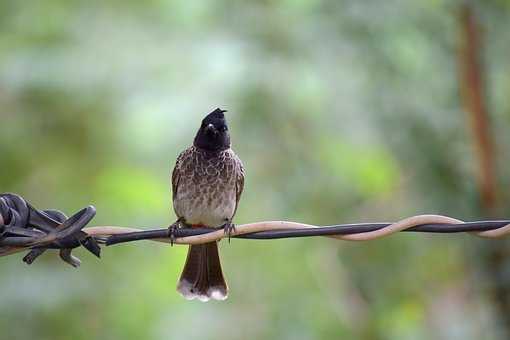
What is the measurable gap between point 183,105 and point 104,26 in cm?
111

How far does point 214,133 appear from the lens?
4.78 metres

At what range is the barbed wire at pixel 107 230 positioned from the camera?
285 centimetres

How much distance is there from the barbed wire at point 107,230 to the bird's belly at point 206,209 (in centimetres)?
168

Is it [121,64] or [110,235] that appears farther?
[121,64]

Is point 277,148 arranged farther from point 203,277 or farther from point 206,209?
point 203,277

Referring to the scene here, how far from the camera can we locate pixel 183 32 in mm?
6668

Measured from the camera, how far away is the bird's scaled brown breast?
4758 mm

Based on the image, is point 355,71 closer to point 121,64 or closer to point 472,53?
point 472,53

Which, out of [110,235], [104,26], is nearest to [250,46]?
[104,26]

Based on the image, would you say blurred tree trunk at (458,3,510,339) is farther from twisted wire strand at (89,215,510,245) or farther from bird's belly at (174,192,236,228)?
twisted wire strand at (89,215,510,245)

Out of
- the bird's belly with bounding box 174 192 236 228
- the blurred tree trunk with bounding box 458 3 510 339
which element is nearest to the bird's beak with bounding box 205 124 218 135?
the bird's belly with bounding box 174 192 236 228

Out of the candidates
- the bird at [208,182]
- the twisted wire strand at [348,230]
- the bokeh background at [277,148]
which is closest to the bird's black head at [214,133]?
the bird at [208,182]

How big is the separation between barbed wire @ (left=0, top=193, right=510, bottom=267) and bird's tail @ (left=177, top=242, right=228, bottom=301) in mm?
1463

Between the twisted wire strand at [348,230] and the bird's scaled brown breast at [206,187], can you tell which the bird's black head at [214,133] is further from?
the twisted wire strand at [348,230]
